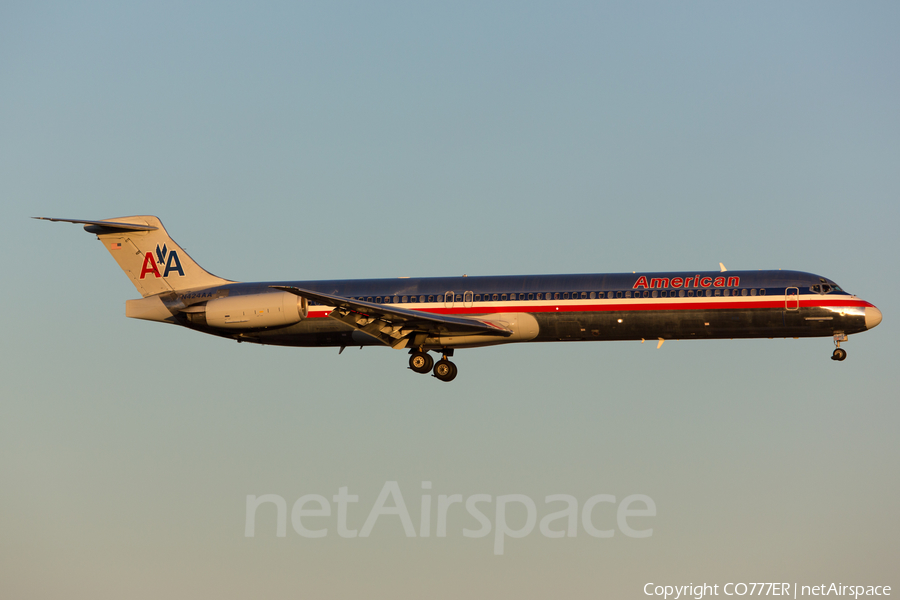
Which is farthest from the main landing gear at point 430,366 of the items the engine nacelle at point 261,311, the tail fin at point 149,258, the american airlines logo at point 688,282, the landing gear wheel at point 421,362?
the tail fin at point 149,258

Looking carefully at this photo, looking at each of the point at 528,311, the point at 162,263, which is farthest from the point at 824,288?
the point at 162,263

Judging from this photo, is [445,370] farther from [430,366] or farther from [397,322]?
[397,322]

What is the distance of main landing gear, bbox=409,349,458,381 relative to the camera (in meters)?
38.3

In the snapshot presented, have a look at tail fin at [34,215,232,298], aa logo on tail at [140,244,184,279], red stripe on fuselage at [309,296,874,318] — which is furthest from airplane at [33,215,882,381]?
aa logo on tail at [140,244,184,279]

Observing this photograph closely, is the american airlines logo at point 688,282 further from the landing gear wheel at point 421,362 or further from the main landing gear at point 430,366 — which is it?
the landing gear wheel at point 421,362

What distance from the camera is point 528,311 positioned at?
36562 millimetres

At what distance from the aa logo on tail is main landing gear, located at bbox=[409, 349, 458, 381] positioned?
10822 mm

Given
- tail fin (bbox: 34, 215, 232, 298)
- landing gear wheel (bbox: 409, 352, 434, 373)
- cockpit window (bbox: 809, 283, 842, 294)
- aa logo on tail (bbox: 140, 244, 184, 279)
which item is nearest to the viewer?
cockpit window (bbox: 809, 283, 842, 294)

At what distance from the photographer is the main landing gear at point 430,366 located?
3828 centimetres

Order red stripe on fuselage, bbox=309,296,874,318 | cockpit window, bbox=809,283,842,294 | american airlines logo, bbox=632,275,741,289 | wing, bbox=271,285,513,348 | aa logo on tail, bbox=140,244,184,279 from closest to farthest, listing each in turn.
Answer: wing, bbox=271,285,513,348
red stripe on fuselage, bbox=309,296,874,318
cockpit window, bbox=809,283,842,294
american airlines logo, bbox=632,275,741,289
aa logo on tail, bbox=140,244,184,279

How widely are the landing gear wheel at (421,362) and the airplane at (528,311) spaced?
1.4 inches

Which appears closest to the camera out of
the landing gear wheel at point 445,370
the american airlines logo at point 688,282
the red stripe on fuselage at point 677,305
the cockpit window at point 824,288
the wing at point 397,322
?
the wing at point 397,322

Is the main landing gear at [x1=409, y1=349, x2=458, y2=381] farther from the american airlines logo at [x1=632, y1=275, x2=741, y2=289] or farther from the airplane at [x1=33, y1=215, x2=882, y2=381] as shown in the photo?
the american airlines logo at [x1=632, y1=275, x2=741, y2=289]

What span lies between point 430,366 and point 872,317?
15.5 meters
